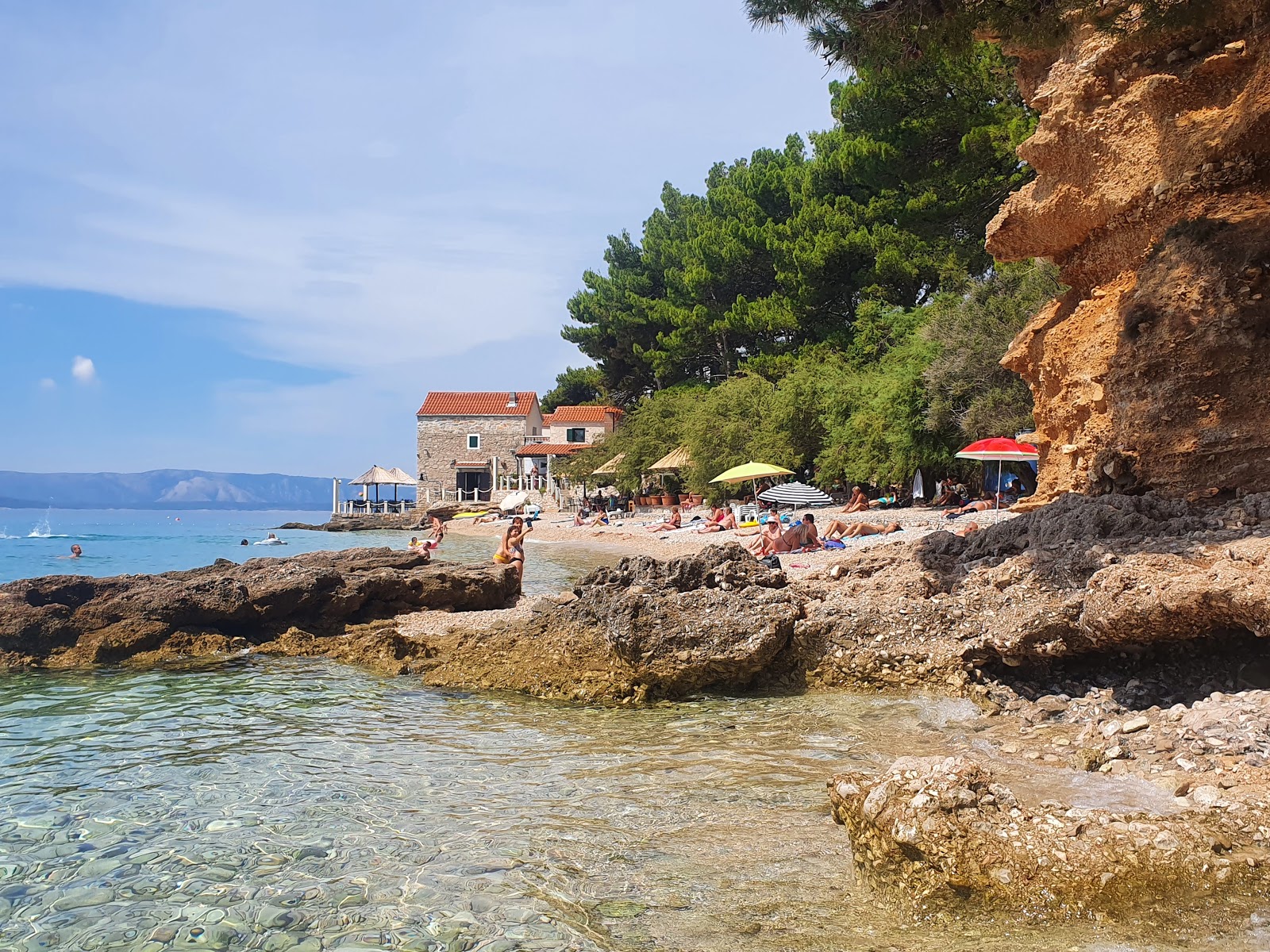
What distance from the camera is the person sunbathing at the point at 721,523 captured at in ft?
88.5

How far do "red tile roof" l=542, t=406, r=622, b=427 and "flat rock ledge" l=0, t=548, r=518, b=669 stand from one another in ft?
151

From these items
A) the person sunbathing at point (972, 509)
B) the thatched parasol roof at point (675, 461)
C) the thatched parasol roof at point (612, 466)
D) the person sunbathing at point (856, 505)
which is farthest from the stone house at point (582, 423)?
the person sunbathing at point (972, 509)

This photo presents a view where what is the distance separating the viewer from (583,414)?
57562 mm

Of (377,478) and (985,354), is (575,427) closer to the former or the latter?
(377,478)

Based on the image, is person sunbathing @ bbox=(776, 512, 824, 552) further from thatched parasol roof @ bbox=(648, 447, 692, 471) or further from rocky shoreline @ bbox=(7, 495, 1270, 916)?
thatched parasol roof @ bbox=(648, 447, 692, 471)

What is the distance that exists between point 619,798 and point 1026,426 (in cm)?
1840

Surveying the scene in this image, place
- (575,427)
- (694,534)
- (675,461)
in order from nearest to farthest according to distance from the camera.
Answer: (694,534), (675,461), (575,427)

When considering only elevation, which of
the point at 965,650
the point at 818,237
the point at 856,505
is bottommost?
the point at 965,650

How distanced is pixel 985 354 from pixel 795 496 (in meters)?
7.17

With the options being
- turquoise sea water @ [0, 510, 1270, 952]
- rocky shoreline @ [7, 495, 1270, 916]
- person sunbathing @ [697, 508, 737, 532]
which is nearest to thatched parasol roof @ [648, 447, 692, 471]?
person sunbathing @ [697, 508, 737, 532]

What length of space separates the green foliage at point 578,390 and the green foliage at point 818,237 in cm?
110

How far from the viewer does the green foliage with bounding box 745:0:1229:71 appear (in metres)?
6.51

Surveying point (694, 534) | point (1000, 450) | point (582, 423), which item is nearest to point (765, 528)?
point (1000, 450)

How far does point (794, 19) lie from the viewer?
8.72m
